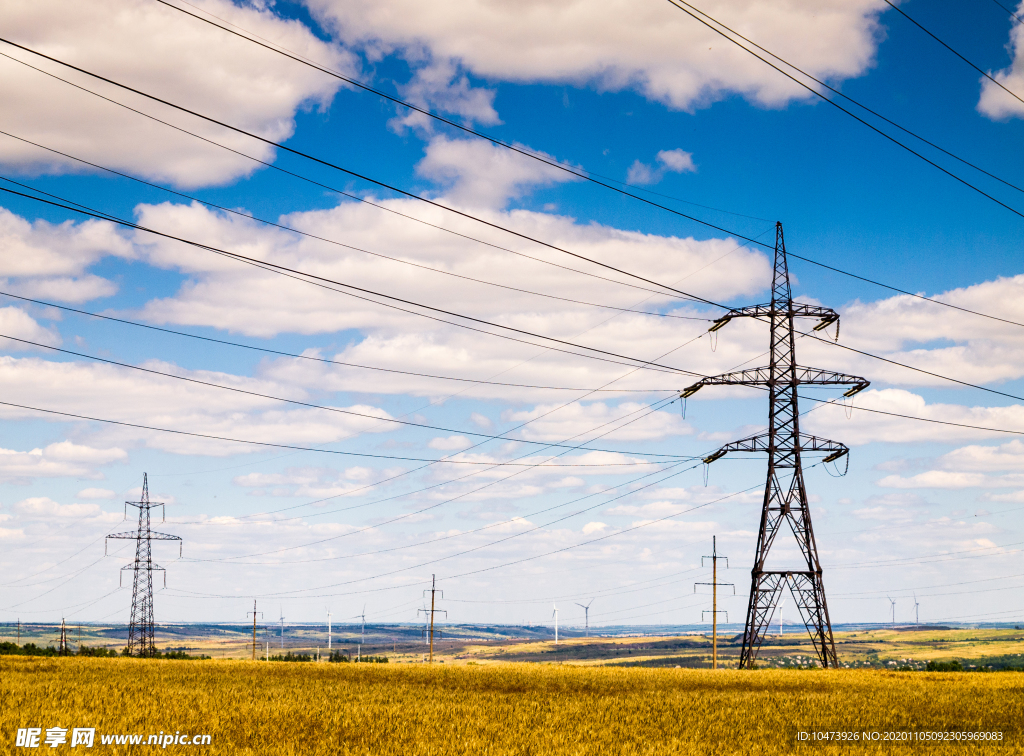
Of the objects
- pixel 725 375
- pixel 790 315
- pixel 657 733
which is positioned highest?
pixel 790 315

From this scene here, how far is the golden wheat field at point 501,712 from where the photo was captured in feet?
72.3

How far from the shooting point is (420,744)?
21000mm

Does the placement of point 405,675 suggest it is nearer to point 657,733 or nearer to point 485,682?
point 485,682

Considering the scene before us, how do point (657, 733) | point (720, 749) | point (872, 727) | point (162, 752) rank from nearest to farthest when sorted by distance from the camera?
point (162, 752) → point (720, 749) → point (657, 733) → point (872, 727)

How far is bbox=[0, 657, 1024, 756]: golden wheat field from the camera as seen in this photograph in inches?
867

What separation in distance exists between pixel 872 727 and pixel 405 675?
1232 inches

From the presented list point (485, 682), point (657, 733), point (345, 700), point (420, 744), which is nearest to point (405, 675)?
point (485, 682)

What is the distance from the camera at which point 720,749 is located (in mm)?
22406

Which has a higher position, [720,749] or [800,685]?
[720,749]

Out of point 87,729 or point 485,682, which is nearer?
point 87,729

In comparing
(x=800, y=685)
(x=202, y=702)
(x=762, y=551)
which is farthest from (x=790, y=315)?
(x=202, y=702)

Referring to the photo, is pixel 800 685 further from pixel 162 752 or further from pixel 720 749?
pixel 162 752

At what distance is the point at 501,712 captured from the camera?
98.2 feet

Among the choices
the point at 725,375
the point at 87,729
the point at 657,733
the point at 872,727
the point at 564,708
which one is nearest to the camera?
the point at 87,729
